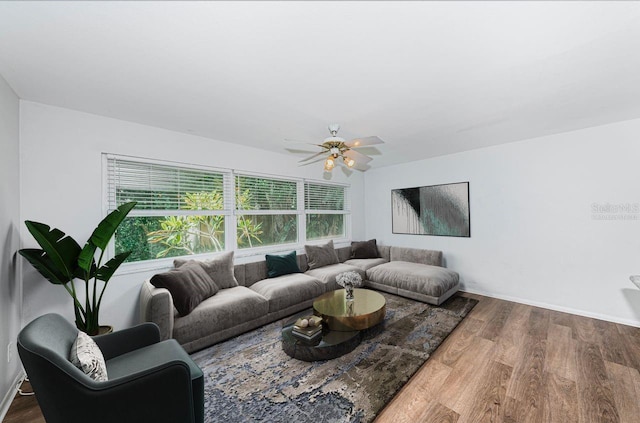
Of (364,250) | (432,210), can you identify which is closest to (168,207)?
(364,250)

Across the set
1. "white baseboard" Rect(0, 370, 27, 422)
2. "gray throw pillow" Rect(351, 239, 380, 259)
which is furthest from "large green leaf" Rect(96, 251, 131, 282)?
Answer: "gray throw pillow" Rect(351, 239, 380, 259)

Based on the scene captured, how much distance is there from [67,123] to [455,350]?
460cm

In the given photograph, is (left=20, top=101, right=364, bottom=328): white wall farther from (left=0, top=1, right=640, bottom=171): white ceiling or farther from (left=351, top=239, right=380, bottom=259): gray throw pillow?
(left=351, top=239, right=380, bottom=259): gray throw pillow

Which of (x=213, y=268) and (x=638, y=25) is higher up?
(x=638, y=25)

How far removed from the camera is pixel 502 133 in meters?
3.43

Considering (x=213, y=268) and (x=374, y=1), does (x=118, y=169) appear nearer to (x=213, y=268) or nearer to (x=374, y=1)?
(x=213, y=268)

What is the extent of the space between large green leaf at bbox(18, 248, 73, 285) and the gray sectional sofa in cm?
68

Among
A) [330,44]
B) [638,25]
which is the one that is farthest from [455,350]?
[330,44]

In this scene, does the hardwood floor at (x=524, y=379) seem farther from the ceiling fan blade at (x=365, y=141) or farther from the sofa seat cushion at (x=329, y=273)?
the ceiling fan blade at (x=365, y=141)

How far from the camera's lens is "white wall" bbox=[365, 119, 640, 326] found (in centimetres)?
306

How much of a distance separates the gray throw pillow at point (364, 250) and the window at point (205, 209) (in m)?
0.78

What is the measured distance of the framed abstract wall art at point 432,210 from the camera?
14.5 ft

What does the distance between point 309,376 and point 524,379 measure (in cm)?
180

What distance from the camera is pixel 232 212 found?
3771 mm
